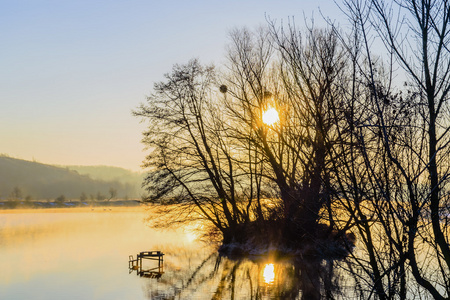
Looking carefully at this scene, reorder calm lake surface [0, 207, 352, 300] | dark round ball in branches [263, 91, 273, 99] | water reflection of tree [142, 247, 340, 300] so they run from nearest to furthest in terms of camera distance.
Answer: water reflection of tree [142, 247, 340, 300] < calm lake surface [0, 207, 352, 300] < dark round ball in branches [263, 91, 273, 99]

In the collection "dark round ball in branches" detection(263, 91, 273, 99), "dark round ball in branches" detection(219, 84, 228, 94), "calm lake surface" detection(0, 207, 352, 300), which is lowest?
"calm lake surface" detection(0, 207, 352, 300)

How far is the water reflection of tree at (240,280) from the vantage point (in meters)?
23.5

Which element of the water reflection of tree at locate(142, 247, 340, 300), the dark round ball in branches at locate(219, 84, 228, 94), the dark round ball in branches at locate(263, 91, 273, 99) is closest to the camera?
the water reflection of tree at locate(142, 247, 340, 300)

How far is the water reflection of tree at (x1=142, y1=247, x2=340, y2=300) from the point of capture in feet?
77.2

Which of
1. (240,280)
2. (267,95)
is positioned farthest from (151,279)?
(267,95)

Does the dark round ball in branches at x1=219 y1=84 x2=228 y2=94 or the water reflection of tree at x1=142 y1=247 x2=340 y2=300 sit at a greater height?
the dark round ball in branches at x1=219 y1=84 x2=228 y2=94

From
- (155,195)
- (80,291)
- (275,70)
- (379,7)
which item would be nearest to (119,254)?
(155,195)

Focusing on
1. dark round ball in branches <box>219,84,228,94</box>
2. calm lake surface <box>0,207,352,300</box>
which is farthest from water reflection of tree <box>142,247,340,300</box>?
dark round ball in branches <box>219,84,228,94</box>

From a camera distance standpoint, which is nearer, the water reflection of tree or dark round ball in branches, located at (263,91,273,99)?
the water reflection of tree

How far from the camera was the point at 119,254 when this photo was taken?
46.3m

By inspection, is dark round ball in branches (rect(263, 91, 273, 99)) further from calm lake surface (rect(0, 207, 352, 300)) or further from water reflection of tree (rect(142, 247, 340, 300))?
calm lake surface (rect(0, 207, 352, 300))

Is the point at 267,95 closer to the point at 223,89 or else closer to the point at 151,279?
the point at 223,89

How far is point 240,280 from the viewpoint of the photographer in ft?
91.0

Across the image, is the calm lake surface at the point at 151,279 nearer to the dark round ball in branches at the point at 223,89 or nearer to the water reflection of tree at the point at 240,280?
the water reflection of tree at the point at 240,280
